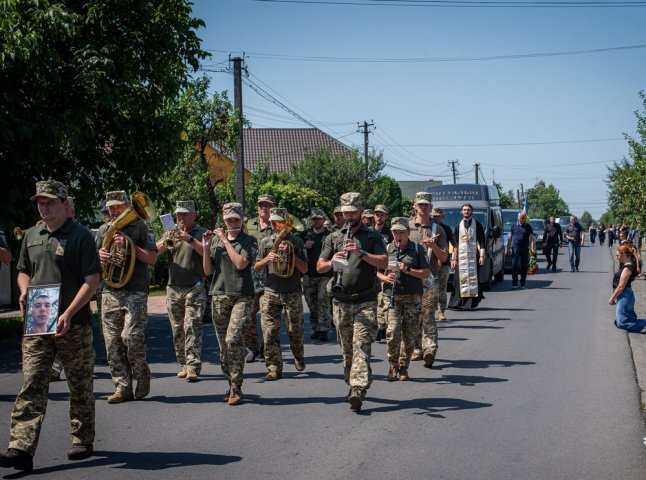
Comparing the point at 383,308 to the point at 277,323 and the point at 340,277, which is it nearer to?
the point at 277,323

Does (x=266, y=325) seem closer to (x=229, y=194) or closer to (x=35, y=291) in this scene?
(x=35, y=291)

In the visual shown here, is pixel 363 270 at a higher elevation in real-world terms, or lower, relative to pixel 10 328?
higher

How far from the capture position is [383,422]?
7.74 metres

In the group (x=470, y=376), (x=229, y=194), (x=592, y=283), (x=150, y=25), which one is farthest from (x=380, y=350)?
(x=229, y=194)

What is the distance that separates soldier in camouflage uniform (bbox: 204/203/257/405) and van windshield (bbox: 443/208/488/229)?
1433 cm

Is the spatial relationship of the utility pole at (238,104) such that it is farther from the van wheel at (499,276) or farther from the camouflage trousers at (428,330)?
the camouflage trousers at (428,330)

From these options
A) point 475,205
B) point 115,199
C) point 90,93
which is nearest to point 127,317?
point 115,199

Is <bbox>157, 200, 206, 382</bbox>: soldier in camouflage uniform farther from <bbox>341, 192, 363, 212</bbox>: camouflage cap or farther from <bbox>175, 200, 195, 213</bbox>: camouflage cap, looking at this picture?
<bbox>341, 192, 363, 212</bbox>: camouflage cap

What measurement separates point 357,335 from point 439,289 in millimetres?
A: 5876

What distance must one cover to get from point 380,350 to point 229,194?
53.2ft

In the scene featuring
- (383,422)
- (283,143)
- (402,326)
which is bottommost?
(383,422)

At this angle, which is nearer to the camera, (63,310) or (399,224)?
(63,310)

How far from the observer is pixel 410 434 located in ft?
24.0

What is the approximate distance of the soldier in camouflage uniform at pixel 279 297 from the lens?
32.5 feet
